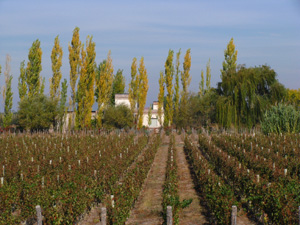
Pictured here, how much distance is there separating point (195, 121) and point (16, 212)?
36784 millimetres

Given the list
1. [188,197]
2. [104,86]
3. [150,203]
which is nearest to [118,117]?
[104,86]

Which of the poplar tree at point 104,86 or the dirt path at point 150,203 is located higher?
the poplar tree at point 104,86

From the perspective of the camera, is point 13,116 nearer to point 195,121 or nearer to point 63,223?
point 195,121

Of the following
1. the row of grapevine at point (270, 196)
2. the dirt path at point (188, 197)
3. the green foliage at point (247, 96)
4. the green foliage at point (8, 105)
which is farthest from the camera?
the green foliage at point (8, 105)

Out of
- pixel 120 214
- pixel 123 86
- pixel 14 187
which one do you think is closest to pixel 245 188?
pixel 120 214

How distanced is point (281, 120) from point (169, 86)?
21526 mm

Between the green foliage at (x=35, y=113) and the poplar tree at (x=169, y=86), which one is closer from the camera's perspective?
the green foliage at (x=35, y=113)

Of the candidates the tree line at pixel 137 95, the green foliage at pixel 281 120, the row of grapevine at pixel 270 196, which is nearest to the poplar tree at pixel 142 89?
the tree line at pixel 137 95

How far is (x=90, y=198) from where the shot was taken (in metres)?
10.1

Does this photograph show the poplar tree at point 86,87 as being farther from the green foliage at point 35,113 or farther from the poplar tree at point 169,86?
the poplar tree at point 169,86

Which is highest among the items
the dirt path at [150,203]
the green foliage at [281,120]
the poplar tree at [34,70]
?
the poplar tree at [34,70]

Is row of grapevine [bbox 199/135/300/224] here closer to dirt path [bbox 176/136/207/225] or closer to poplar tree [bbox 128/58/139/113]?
dirt path [bbox 176/136/207/225]

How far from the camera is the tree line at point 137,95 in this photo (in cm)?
3259

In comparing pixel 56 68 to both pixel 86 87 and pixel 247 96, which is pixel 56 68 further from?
pixel 247 96
